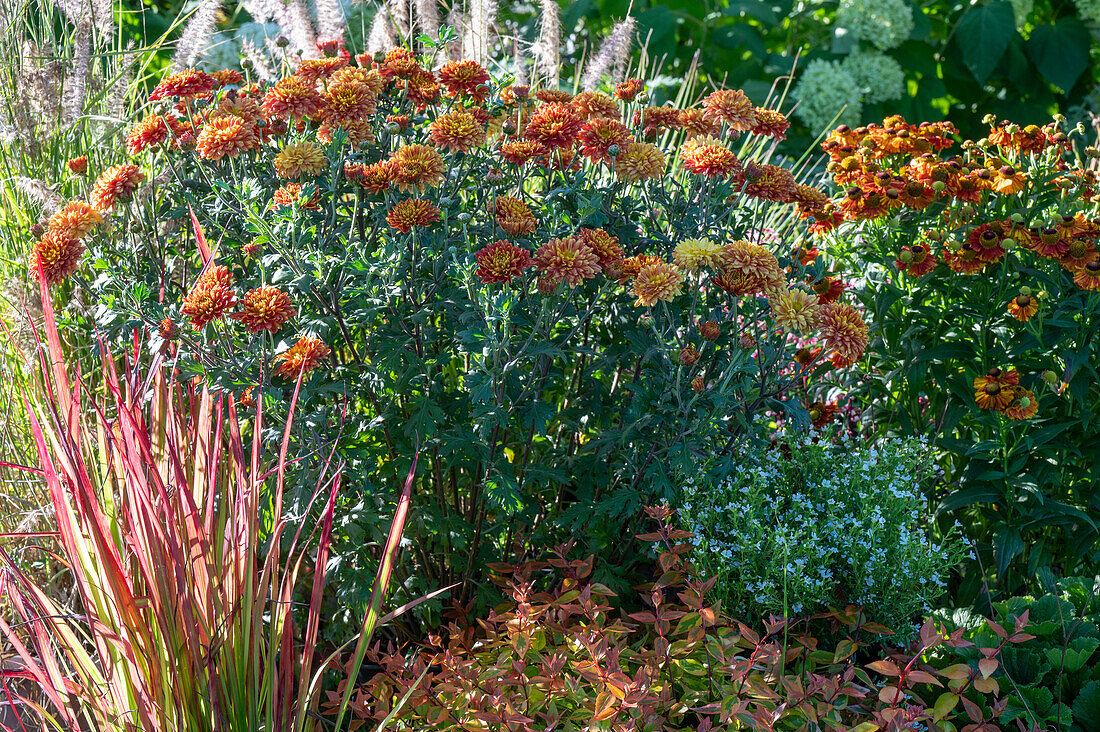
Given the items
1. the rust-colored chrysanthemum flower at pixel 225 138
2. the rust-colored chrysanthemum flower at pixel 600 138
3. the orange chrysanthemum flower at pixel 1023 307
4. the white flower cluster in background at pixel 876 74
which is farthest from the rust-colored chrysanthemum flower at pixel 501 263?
the white flower cluster in background at pixel 876 74

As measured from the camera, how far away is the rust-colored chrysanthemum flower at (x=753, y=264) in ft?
6.26

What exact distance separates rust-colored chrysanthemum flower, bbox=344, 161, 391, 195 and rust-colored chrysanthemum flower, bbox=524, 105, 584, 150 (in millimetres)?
355

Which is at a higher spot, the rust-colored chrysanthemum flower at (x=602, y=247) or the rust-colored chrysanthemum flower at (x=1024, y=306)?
the rust-colored chrysanthemum flower at (x=602, y=247)

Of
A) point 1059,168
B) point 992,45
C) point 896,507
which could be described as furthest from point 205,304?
point 992,45

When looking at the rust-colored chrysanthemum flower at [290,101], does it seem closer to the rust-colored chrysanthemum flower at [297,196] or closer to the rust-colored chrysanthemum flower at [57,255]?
the rust-colored chrysanthemum flower at [297,196]

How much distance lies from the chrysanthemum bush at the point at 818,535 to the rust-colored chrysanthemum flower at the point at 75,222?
155 centimetres

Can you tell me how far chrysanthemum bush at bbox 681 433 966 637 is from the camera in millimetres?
2141

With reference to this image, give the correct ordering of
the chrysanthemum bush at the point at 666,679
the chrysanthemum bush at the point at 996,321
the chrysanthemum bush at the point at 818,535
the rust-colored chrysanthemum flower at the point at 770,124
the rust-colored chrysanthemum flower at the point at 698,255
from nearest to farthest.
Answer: the chrysanthemum bush at the point at 666,679
the rust-colored chrysanthemum flower at the point at 698,255
the chrysanthemum bush at the point at 818,535
the rust-colored chrysanthemum flower at the point at 770,124
the chrysanthemum bush at the point at 996,321

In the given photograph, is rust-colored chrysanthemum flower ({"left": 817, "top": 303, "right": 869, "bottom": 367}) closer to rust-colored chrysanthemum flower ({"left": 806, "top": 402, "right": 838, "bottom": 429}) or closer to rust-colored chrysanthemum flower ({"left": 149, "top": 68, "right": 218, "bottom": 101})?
rust-colored chrysanthemum flower ({"left": 806, "top": 402, "right": 838, "bottom": 429})

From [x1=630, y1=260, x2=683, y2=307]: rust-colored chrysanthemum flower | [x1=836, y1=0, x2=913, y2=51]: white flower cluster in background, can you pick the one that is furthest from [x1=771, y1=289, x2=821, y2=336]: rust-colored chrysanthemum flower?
[x1=836, y1=0, x2=913, y2=51]: white flower cluster in background

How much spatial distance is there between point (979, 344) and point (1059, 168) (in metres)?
0.60

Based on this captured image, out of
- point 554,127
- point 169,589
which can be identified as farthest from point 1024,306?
point 169,589

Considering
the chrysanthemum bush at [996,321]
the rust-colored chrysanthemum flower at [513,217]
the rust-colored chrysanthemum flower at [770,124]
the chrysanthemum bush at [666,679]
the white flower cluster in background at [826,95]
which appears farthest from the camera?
the white flower cluster in background at [826,95]

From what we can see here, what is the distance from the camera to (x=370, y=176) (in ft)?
6.54
